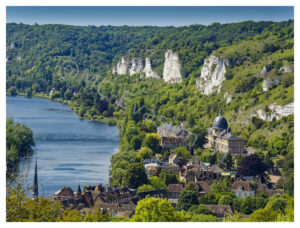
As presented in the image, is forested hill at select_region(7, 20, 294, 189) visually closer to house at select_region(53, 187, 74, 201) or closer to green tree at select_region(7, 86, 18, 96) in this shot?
green tree at select_region(7, 86, 18, 96)

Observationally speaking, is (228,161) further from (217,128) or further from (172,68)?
(172,68)

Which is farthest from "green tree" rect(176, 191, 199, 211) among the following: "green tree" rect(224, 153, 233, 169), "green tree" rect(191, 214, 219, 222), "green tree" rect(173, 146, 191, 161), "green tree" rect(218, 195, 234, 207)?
"green tree" rect(173, 146, 191, 161)

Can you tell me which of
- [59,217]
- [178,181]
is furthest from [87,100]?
[59,217]

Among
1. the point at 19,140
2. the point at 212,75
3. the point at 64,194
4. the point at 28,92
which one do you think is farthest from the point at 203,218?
the point at 28,92

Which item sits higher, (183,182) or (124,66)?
(124,66)

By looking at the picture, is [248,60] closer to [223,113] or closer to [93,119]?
[223,113]

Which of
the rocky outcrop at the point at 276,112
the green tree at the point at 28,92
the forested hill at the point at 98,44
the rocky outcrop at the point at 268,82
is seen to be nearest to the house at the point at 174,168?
the rocky outcrop at the point at 276,112

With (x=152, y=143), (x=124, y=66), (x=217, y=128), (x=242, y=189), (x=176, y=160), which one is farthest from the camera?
(x=124, y=66)

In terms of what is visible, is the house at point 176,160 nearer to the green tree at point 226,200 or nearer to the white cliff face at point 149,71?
the green tree at point 226,200
